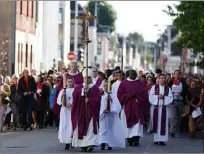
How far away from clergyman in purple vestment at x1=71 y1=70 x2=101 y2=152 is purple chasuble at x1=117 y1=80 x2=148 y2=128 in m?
1.78

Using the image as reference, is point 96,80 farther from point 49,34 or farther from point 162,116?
point 49,34

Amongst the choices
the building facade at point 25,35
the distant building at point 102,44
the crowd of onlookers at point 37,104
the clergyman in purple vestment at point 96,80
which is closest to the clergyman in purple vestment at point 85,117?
the clergyman in purple vestment at point 96,80

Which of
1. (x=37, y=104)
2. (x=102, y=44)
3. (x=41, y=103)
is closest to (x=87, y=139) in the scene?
(x=37, y=104)

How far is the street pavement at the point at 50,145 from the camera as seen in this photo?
60.2ft

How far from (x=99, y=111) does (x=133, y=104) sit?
181 cm

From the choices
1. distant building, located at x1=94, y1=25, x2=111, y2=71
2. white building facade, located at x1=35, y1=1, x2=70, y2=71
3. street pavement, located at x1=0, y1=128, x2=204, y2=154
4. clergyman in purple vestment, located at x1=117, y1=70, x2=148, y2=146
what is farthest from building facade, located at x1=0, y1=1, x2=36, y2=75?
distant building, located at x1=94, y1=25, x2=111, y2=71

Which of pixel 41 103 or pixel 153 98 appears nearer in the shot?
pixel 153 98

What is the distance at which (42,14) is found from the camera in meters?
60.7

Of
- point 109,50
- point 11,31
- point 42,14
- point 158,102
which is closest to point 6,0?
point 11,31

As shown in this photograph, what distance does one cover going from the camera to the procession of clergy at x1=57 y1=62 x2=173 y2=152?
59.6 feet

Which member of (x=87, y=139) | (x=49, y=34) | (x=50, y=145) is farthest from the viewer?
(x=49, y=34)

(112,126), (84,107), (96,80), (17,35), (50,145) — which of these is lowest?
(50,145)

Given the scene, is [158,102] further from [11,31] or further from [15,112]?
[11,31]

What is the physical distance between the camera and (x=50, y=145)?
63.9ft
